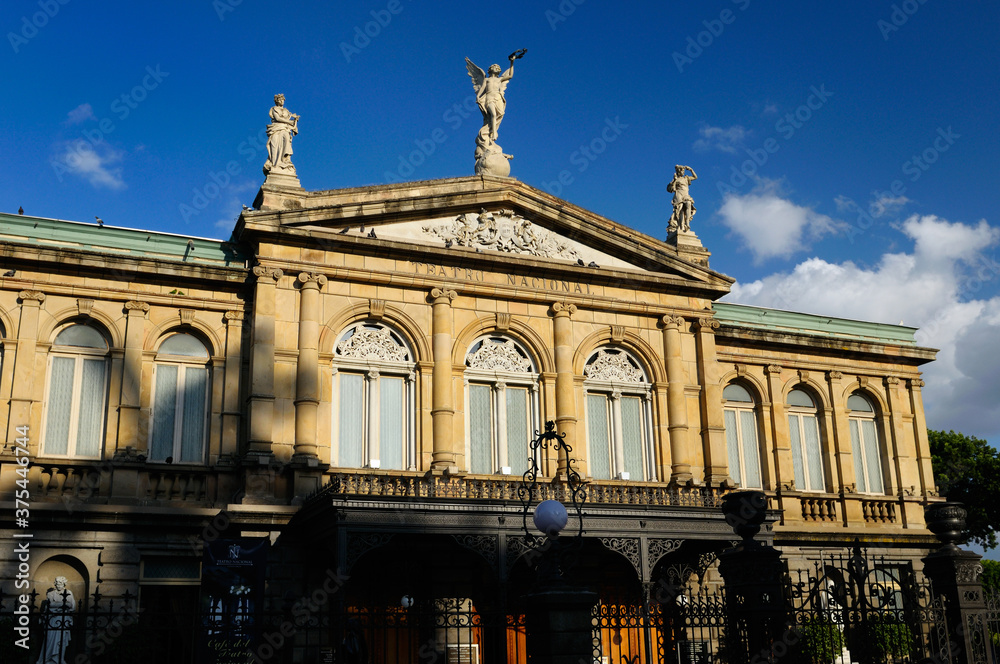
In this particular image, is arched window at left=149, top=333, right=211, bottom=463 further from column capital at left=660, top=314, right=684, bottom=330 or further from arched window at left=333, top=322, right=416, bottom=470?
column capital at left=660, top=314, right=684, bottom=330

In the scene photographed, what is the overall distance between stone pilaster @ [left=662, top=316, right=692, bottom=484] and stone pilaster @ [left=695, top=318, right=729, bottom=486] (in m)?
0.58

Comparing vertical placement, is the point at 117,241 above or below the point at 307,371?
above

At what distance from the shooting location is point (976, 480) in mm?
43656

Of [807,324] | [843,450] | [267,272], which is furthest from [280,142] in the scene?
[843,450]

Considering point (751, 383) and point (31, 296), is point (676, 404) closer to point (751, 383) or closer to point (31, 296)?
point (751, 383)

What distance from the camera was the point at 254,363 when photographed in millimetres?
21172

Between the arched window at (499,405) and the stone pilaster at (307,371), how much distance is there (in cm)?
367

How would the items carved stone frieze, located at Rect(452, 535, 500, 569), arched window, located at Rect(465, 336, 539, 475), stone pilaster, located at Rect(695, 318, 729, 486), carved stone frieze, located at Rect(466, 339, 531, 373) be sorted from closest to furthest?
carved stone frieze, located at Rect(452, 535, 500, 569) < arched window, located at Rect(465, 336, 539, 475) < carved stone frieze, located at Rect(466, 339, 531, 373) < stone pilaster, located at Rect(695, 318, 729, 486)

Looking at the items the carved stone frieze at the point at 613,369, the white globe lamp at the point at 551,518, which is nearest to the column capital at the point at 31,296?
the carved stone frieze at the point at 613,369

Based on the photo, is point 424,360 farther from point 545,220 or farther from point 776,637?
point 776,637

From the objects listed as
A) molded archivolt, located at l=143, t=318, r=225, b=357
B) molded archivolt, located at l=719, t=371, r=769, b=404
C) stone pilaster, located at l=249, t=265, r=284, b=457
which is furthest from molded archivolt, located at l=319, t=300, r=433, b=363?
molded archivolt, located at l=719, t=371, r=769, b=404

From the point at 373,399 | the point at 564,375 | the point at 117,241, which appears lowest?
the point at 373,399

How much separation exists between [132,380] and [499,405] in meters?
8.15

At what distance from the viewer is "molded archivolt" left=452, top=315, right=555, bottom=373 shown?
23.4 metres
